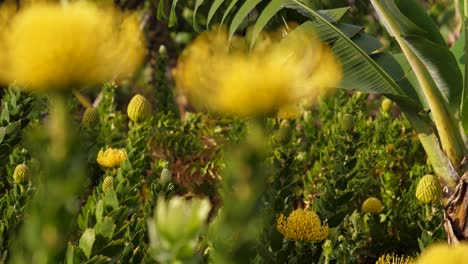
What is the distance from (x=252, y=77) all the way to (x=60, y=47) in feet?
0.64

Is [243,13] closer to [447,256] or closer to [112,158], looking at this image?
[112,158]

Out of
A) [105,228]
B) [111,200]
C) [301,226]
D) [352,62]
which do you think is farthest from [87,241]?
[352,62]

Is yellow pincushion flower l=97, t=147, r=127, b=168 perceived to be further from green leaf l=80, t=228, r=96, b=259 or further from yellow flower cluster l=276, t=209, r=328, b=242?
green leaf l=80, t=228, r=96, b=259

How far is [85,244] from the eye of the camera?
4.88 feet

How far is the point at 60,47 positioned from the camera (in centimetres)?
69

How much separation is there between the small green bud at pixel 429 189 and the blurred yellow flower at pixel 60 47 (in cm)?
193

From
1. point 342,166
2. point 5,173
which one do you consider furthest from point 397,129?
point 5,173

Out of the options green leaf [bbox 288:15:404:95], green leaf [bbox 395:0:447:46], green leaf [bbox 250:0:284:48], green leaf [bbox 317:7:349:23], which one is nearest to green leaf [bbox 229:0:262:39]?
green leaf [bbox 250:0:284:48]

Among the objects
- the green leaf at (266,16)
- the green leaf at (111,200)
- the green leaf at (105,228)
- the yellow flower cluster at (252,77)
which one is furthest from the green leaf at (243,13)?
the yellow flower cluster at (252,77)

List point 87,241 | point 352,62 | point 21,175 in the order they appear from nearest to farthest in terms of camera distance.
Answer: point 87,241, point 21,175, point 352,62

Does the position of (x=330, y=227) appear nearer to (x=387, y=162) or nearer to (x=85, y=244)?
(x=85, y=244)

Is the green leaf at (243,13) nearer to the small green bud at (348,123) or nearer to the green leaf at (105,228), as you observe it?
the small green bud at (348,123)

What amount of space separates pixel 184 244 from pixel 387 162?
3248 mm

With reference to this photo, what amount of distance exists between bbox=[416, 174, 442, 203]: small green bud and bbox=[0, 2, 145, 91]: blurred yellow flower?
1.93 m
